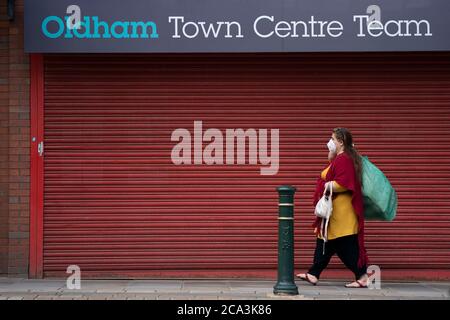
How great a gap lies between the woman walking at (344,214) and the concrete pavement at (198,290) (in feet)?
1.05

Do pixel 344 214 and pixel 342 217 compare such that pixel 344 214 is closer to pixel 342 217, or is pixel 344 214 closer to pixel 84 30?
pixel 342 217

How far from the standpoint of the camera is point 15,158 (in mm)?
11836

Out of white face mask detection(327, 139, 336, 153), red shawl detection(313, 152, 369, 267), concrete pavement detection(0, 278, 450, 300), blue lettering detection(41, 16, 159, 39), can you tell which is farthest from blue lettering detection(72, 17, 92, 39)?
red shawl detection(313, 152, 369, 267)

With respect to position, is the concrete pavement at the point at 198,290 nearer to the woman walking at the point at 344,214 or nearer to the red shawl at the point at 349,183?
the woman walking at the point at 344,214

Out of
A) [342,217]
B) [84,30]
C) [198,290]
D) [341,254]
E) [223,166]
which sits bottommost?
[198,290]

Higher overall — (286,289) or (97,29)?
(97,29)

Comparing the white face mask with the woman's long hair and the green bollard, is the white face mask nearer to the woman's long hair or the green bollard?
the woman's long hair

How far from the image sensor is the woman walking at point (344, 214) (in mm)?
10812

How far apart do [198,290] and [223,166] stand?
6.18ft

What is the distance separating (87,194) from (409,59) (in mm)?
4628

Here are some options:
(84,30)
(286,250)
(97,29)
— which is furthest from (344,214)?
(84,30)

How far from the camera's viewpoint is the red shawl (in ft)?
35.3

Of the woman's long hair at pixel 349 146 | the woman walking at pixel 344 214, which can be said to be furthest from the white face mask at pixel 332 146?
the woman's long hair at pixel 349 146
